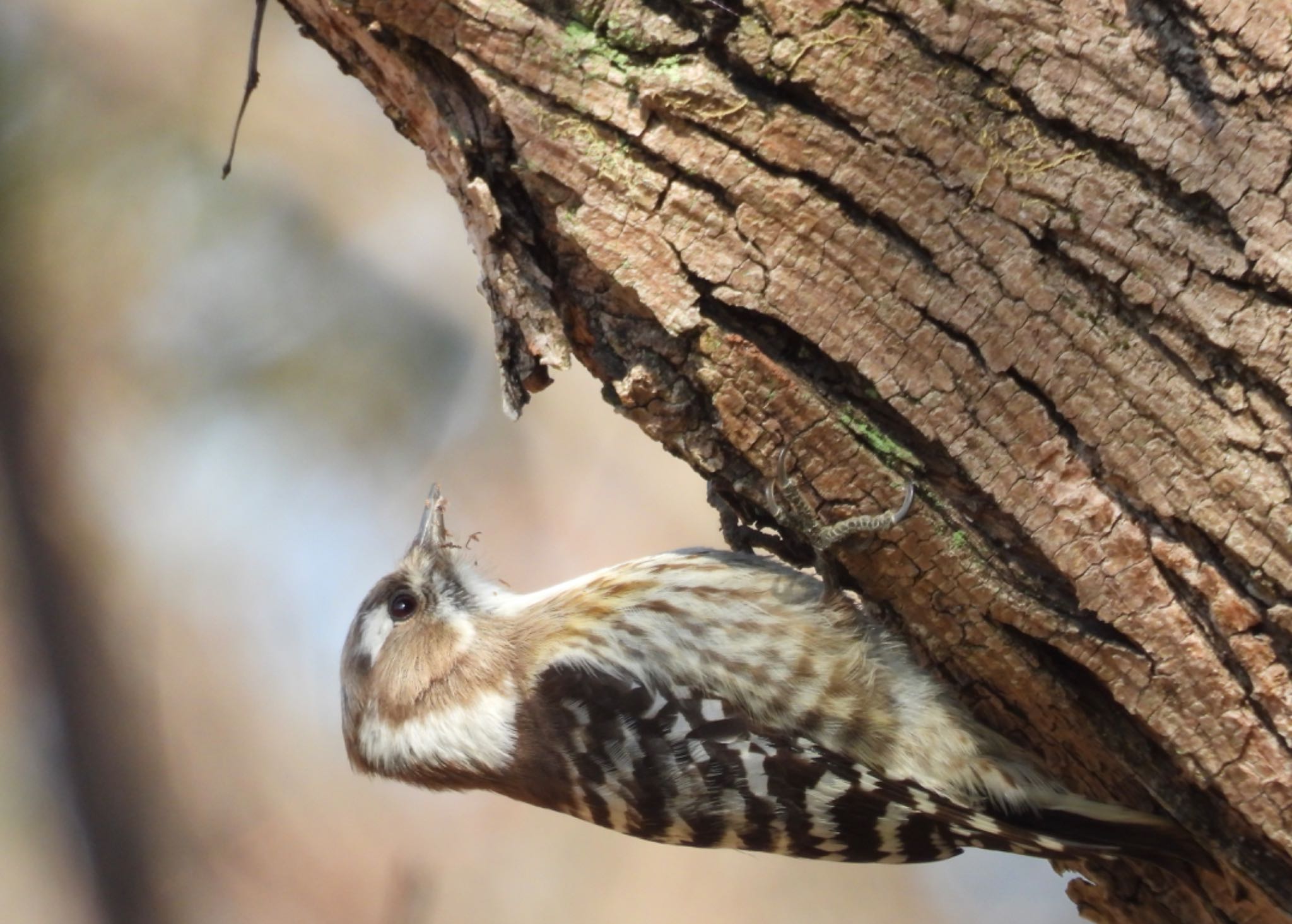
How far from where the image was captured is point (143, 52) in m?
5.39

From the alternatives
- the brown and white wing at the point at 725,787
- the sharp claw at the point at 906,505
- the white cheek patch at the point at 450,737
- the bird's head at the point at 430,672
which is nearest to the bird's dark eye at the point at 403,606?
the bird's head at the point at 430,672

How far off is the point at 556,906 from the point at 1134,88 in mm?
4969

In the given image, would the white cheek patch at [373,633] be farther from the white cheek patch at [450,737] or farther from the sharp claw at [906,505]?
the sharp claw at [906,505]

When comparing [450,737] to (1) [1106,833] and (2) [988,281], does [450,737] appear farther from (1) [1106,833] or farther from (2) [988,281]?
(2) [988,281]

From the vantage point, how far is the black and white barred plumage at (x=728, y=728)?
2.37 meters

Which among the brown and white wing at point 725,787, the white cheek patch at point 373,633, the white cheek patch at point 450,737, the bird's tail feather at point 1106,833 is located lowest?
the bird's tail feather at point 1106,833

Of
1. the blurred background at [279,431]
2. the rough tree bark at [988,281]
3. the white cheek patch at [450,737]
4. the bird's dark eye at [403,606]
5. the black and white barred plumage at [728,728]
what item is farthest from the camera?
the blurred background at [279,431]

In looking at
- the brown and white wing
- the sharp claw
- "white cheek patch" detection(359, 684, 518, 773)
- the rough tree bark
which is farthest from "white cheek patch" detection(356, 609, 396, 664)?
the sharp claw

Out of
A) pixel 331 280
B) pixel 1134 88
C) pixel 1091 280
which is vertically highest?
pixel 331 280

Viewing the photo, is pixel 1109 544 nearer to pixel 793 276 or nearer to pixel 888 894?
pixel 793 276

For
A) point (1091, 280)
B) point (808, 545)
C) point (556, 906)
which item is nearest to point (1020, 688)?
point (808, 545)

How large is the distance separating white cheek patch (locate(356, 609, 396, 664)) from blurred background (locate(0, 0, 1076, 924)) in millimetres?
1787

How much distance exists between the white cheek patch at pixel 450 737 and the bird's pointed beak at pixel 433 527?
1.54 feet

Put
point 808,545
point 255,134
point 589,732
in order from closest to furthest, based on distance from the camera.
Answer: point 808,545
point 589,732
point 255,134
